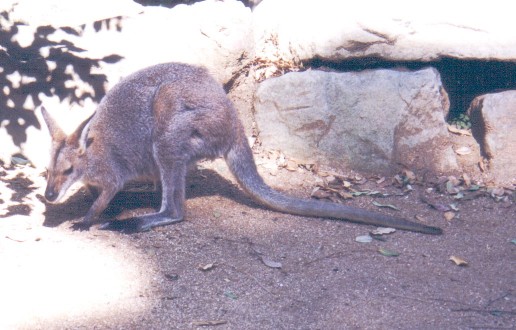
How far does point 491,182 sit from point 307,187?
5.59 ft

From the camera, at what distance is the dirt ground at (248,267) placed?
3775mm

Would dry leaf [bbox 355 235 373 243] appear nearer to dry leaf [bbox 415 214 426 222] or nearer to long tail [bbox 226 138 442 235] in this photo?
long tail [bbox 226 138 442 235]

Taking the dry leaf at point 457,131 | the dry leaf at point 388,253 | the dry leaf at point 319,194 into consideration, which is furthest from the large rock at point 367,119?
the dry leaf at point 388,253

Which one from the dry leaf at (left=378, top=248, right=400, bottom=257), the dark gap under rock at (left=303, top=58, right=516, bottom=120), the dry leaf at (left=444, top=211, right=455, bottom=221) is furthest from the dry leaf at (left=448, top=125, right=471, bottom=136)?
the dry leaf at (left=378, top=248, right=400, bottom=257)

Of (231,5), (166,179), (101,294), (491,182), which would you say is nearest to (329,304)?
(101,294)

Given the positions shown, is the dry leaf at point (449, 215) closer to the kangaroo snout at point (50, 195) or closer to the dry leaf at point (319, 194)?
the dry leaf at point (319, 194)

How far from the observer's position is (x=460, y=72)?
6586mm

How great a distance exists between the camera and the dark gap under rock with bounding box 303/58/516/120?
20.6 ft

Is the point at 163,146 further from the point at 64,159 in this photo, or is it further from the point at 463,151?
the point at 463,151

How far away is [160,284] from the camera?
13.4ft

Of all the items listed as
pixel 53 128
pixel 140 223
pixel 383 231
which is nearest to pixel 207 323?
pixel 140 223

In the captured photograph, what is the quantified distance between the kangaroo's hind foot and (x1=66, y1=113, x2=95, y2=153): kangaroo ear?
2.01 feet

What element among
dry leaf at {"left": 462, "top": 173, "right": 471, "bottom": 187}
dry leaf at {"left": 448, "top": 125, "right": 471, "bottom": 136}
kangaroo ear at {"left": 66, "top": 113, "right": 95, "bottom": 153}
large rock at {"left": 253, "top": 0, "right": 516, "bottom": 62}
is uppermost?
large rock at {"left": 253, "top": 0, "right": 516, "bottom": 62}

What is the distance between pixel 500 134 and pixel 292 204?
90.7 inches
